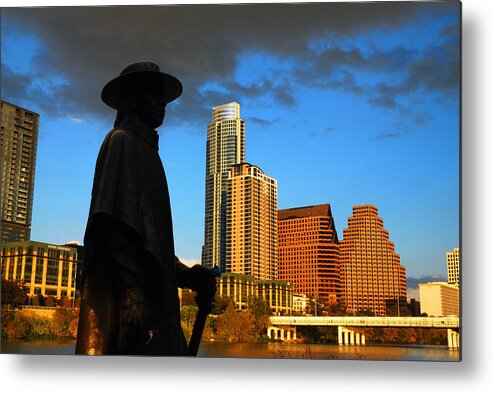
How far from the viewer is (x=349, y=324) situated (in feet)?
21.7

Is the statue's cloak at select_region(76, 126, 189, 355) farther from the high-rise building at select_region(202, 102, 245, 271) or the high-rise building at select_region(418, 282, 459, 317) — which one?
the high-rise building at select_region(202, 102, 245, 271)

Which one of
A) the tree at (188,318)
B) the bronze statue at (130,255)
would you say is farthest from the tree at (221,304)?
the bronze statue at (130,255)

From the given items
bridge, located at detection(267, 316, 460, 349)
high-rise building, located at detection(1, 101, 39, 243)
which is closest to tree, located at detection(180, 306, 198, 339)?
bridge, located at detection(267, 316, 460, 349)

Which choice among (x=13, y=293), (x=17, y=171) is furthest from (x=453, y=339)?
(x=17, y=171)

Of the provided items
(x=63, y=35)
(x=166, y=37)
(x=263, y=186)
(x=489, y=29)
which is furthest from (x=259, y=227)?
(x=489, y=29)

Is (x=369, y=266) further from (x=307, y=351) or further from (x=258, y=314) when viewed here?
(x=307, y=351)

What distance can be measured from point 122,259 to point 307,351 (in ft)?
8.93

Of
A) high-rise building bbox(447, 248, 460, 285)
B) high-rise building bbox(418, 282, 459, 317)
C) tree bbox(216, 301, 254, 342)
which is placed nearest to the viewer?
high-rise building bbox(447, 248, 460, 285)

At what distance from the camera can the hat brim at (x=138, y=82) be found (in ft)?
12.8

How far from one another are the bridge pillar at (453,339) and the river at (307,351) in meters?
0.04

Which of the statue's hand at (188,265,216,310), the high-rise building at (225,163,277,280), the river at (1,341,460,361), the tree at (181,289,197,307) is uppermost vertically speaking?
the high-rise building at (225,163,277,280)

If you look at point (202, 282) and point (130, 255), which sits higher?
point (130, 255)

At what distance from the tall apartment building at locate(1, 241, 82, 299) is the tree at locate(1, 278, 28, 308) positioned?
0.04m

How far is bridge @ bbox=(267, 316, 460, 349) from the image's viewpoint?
18.4 feet
